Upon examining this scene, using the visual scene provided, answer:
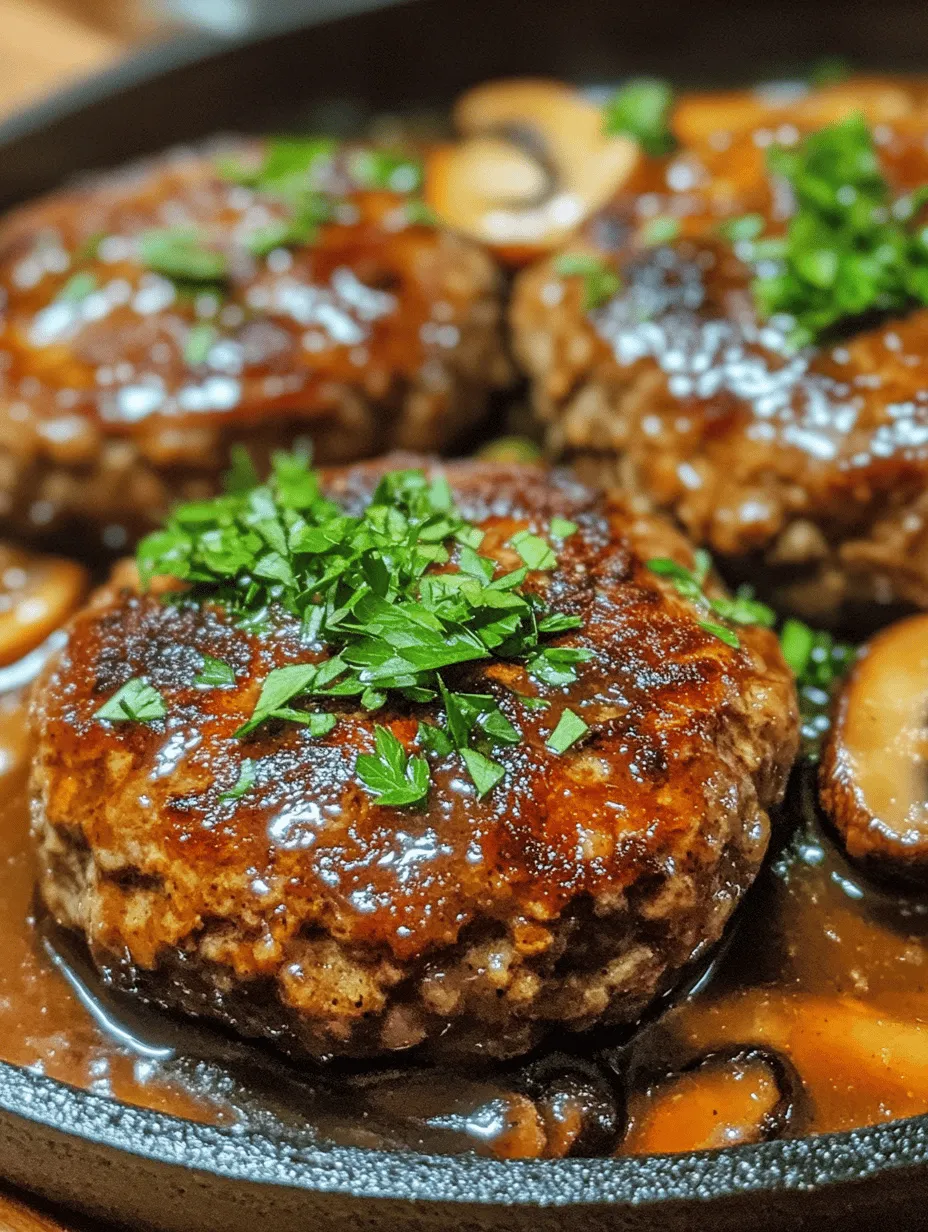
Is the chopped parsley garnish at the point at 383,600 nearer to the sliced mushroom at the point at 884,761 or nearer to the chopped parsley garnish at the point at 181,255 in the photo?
the sliced mushroom at the point at 884,761

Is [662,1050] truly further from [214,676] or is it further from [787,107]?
[787,107]

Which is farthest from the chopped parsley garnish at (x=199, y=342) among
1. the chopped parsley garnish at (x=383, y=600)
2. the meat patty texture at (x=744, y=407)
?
the meat patty texture at (x=744, y=407)

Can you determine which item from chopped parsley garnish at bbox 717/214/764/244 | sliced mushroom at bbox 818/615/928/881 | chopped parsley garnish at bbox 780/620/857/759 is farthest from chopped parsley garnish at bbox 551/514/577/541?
chopped parsley garnish at bbox 717/214/764/244

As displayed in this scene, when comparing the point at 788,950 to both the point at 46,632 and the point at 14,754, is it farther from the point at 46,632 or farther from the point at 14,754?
the point at 46,632

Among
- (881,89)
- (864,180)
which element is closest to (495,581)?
(864,180)

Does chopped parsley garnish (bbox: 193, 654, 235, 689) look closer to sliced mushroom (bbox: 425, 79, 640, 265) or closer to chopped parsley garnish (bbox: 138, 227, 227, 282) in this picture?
chopped parsley garnish (bbox: 138, 227, 227, 282)

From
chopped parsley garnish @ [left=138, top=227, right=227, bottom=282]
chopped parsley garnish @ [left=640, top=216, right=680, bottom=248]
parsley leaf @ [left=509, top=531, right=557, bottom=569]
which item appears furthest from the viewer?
chopped parsley garnish @ [left=138, top=227, right=227, bottom=282]

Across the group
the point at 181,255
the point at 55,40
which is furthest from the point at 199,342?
the point at 55,40
